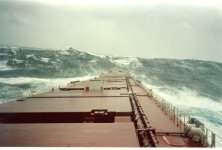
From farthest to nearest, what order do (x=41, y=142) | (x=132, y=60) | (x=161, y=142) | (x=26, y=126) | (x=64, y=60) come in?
(x=132, y=60) < (x=64, y=60) < (x=161, y=142) < (x=26, y=126) < (x=41, y=142)

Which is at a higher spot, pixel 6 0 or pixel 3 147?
pixel 6 0

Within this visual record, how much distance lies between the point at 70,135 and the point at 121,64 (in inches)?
2430

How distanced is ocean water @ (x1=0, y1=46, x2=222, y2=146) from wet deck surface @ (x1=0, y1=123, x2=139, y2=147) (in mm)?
14817

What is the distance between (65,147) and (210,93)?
35263 mm

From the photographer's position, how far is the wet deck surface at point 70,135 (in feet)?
23.9

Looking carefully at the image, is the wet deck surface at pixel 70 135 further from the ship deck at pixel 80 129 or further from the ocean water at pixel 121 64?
the ocean water at pixel 121 64

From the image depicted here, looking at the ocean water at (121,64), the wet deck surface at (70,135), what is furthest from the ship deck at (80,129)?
the ocean water at (121,64)

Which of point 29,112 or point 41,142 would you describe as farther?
point 29,112

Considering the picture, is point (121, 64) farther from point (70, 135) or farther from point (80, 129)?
point (70, 135)

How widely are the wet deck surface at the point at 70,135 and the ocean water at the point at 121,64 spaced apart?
14.8 m

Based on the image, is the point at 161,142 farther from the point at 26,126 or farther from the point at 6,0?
the point at 6,0

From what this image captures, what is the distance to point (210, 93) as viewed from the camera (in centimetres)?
3909

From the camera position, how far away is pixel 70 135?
8.02m

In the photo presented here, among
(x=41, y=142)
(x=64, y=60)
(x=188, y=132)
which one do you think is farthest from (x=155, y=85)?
(x=41, y=142)
